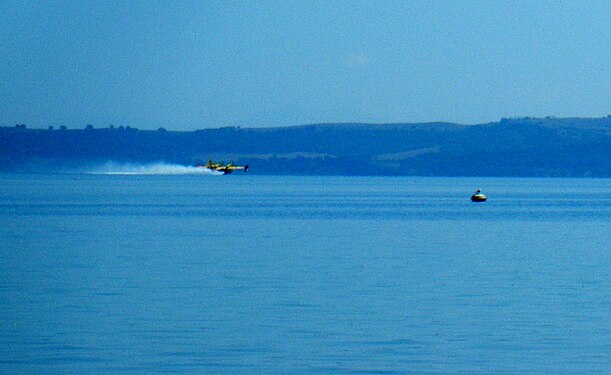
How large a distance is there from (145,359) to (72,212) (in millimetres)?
81104

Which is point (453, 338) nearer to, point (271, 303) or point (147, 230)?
point (271, 303)

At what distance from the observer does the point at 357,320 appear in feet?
103

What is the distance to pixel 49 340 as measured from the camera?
92.4ft

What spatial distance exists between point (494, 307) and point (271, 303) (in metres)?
5.98

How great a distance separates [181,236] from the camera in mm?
67875

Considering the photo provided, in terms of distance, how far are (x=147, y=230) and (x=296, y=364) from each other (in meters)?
49.9

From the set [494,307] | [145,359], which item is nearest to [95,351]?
[145,359]

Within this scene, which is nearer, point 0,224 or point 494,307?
point 494,307

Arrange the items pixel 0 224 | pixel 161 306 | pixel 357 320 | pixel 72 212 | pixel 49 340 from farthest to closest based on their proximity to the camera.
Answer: pixel 72 212 < pixel 0 224 < pixel 161 306 < pixel 357 320 < pixel 49 340

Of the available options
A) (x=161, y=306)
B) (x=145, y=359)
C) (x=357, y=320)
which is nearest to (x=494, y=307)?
(x=357, y=320)

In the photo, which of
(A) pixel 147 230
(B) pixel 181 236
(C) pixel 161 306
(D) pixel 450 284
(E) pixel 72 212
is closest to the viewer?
(C) pixel 161 306

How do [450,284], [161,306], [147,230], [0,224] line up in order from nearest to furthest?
[161,306]
[450,284]
[147,230]
[0,224]

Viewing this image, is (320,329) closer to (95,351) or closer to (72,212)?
(95,351)

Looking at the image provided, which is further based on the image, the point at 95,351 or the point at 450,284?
the point at 450,284
